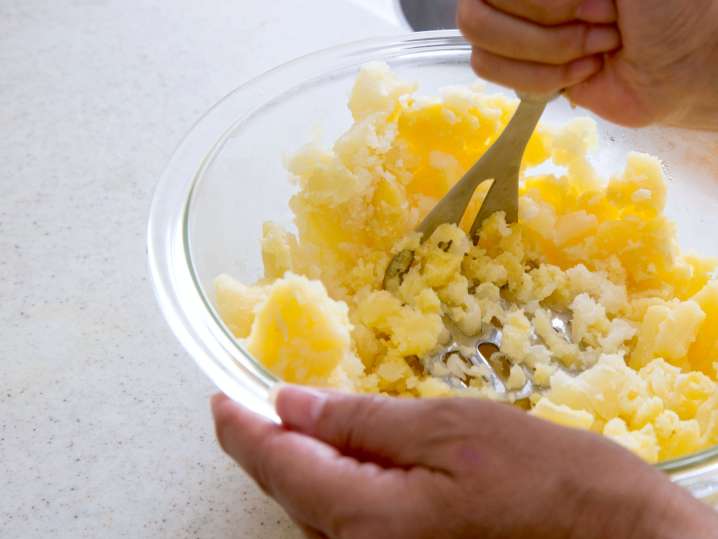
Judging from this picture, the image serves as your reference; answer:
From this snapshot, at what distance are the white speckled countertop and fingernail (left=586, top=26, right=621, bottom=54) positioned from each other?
68 centimetres

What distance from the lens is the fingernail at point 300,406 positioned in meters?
0.68

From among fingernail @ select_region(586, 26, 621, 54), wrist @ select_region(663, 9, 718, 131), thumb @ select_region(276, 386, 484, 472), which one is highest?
fingernail @ select_region(586, 26, 621, 54)

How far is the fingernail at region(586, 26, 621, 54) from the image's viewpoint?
3.24 ft

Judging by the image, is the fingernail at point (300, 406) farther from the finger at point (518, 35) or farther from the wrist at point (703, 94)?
the wrist at point (703, 94)

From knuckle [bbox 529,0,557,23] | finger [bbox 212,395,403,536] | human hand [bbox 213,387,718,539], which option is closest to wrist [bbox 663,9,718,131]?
knuckle [bbox 529,0,557,23]

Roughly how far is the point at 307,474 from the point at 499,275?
0.49m

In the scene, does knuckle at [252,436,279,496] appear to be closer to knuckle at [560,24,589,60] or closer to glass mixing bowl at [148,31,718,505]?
glass mixing bowl at [148,31,718,505]

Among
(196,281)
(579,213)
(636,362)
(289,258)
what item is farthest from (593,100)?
(196,281)

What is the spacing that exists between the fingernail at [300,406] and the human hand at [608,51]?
486mm

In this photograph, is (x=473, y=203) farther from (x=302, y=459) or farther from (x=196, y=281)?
(x=302, y=459)

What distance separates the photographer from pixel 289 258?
3.35 feet

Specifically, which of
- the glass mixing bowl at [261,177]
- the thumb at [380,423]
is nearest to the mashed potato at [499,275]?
the glass mixing bowl at [261,177]

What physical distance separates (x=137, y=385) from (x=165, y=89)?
0.70 m

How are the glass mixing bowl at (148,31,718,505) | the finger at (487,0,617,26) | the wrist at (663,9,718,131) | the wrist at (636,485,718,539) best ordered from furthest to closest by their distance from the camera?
1. the wrist at (663,9,718,131)
2. the finger at (487,0,617,26)
3. the glass mixing bowl at (148,31,718,505)
4. the wrist at (636,485,718,539)
